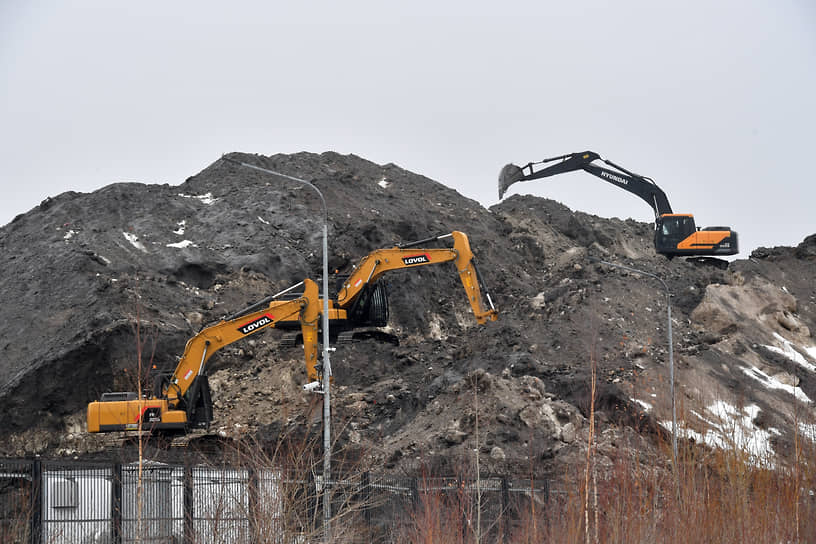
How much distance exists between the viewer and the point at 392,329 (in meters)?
45.3

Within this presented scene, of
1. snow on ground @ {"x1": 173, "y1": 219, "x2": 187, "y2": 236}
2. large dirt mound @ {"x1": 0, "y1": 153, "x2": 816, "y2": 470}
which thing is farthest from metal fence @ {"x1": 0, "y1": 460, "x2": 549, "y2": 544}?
snow on ground @ {"x1": 173, "y1": 219, "x2": 187, "y2": 236}

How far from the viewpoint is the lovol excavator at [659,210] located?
35531 millimetres

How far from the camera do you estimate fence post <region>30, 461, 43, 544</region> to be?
49.8ft

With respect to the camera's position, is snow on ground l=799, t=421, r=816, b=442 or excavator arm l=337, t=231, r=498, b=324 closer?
snow on ground l=799, t=421, r=816, b=442

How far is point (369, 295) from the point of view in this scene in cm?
2978

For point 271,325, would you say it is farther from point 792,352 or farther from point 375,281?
point 792,352

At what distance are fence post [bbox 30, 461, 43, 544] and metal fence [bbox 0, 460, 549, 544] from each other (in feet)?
0.05

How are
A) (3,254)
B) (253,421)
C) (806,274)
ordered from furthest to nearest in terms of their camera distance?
1. (806,274)
2. (3,254)
3. (253,421)

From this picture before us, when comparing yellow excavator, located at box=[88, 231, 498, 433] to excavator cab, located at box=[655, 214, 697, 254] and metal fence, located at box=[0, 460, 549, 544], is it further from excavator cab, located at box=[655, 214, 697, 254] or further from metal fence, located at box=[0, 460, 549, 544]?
excavator cab, located at box=[655, 214, 697, 254]

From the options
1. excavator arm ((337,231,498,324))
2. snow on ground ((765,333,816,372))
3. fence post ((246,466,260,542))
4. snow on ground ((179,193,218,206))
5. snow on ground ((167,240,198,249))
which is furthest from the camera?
snow on ground ((179,193,218,206))

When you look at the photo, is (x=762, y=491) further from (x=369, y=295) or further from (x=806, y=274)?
(x=806, y=274)

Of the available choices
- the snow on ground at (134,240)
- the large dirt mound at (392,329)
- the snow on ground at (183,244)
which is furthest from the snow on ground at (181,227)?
the snow on ground at (134,240)

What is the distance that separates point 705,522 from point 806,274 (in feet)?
131

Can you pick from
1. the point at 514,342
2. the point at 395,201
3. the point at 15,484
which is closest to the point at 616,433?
the point at 514,342
